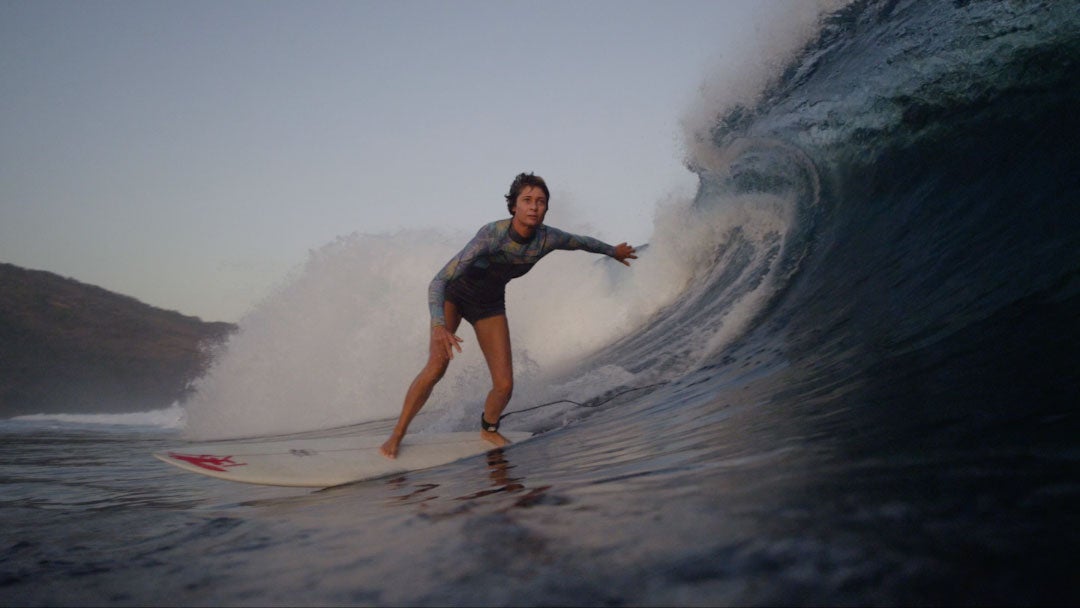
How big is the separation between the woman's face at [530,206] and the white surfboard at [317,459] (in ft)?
5.44

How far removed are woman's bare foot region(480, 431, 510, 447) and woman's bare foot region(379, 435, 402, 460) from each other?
0.70 m

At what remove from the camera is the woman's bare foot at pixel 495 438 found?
14.5ft

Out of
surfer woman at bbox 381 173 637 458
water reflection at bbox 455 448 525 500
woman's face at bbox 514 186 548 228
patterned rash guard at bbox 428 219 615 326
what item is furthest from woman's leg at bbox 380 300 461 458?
woman's face at bbox 514 186 548 228

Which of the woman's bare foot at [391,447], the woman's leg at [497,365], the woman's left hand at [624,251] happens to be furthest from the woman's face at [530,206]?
the woman's bare foot at [391,447]

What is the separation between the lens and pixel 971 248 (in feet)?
13.3

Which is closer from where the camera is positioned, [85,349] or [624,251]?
[624,251]

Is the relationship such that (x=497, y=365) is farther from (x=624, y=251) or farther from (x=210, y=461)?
(x=210, y=461)

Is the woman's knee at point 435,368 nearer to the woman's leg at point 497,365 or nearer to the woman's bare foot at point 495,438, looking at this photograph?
the woman's leg at point 497,365

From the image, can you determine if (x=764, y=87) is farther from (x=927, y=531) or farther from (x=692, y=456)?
(x=927, y=531)

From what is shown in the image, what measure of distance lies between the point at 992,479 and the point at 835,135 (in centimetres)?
854

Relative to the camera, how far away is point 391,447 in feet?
13.1

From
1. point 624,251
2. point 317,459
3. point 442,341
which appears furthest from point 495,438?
point 624,251

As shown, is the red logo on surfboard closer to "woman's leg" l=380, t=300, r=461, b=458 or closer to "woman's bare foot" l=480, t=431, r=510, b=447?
"woman's leg" l=380, t=300, r=461, b=458

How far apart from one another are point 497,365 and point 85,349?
50.6m
